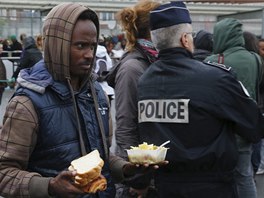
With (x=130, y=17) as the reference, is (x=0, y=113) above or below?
below

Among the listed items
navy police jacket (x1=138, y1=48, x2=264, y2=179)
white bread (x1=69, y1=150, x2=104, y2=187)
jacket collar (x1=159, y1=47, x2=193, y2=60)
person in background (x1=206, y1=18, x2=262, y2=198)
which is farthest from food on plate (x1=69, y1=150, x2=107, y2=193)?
person in background (x1=206, y1=18, x2=262, y2=198)

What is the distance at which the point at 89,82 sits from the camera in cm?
221

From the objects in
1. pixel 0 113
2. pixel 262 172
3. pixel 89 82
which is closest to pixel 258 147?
pixel 262 172

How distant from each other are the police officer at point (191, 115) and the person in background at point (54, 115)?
58 cm

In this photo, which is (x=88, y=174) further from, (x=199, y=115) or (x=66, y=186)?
(x=199, y=115)

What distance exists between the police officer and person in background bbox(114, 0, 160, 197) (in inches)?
10.0

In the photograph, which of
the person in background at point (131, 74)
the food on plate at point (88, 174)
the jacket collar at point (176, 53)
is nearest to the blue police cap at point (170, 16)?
the jacket collar at point (176, 53)

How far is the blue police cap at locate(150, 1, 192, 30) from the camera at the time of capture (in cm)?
273

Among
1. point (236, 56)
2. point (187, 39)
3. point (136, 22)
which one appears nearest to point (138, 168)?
point (187, 39)

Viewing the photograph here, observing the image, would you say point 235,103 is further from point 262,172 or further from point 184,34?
point 262,172

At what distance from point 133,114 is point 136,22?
65 centimetres

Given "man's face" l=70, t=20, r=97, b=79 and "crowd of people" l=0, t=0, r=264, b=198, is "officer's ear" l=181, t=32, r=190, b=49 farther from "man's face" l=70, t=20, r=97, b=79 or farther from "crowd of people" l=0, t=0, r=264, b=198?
"man's face" l=70, t=20, r=97, b=79

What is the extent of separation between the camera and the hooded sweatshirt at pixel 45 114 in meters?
1.88

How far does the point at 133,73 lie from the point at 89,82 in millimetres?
933
